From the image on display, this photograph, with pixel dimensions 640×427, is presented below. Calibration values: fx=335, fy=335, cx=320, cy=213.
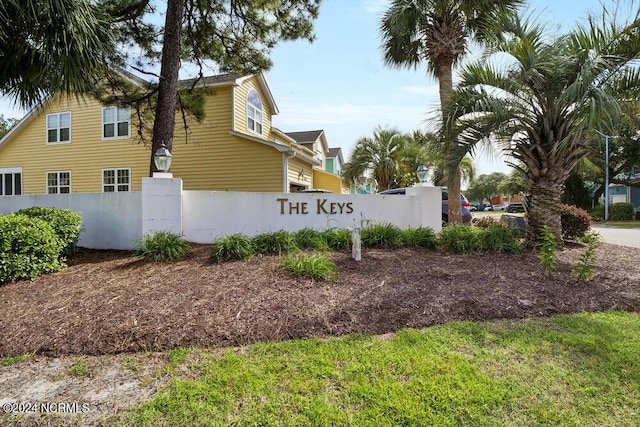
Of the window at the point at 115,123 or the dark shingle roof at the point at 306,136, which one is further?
the dark shingle roof at the point at 306,136

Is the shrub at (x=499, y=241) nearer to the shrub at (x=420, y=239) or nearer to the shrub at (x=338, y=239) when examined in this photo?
the shrub at (x=420, y=239)

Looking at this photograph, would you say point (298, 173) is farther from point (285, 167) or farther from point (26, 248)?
point (26, 248)

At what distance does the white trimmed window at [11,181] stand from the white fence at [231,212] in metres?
11.0

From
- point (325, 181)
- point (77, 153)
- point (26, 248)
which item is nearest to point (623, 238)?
point (325, 181)

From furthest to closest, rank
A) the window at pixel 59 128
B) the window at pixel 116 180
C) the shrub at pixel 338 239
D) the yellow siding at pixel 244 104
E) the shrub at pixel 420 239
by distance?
the window at pixel 59 128 → the window at pixel 116 180 → the yellow siding at pixel 244 104 → the shrub at pixel 420 239 → the shrub at pixel 338 239

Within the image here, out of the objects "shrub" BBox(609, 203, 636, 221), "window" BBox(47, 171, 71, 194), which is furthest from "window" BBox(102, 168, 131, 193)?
"shrub" BBox(609, 203, 636, 221)

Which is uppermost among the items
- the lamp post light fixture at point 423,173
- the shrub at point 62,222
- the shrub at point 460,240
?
the lamp post light fixture at point 423,173

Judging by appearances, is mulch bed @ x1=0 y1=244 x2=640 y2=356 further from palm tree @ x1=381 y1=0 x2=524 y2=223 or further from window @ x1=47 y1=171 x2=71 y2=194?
window @ x1=47 y1=171 x2=71 y2=194

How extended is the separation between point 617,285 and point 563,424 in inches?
155

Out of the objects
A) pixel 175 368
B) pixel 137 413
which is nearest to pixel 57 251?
pixel 175 368

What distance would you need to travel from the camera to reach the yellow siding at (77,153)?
14.6 meters

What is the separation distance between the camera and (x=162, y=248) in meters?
6.34

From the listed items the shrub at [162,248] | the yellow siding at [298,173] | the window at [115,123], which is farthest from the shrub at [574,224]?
the window at [115,123]

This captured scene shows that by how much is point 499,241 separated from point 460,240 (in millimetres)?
829
